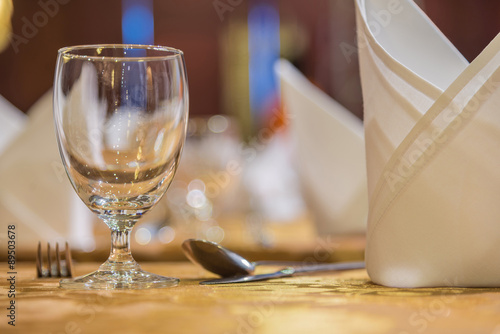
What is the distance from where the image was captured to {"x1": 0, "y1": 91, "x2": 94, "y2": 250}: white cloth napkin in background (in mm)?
1340

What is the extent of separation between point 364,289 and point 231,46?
715 cm

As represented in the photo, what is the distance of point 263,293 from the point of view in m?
0.56

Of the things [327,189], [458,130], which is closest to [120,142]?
[458,130]

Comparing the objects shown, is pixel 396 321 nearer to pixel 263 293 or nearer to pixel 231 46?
pixel 263 293

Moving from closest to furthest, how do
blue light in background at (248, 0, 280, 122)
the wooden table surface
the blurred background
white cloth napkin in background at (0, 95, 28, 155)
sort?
1. the wooden table surface
2. white cloth napkin in background at (0, 95, 28, 155)
3. the blurred background
4. blue light in background at (248, 0, 280, 122)

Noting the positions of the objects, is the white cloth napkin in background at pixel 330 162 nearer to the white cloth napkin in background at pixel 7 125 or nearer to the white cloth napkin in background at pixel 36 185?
the white cloth napkin in background at pixel 36 185

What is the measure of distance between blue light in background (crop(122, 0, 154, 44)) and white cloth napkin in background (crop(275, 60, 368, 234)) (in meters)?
5.97

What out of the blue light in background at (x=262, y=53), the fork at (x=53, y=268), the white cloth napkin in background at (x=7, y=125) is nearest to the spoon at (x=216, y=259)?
the fork at (x=53, y=268)
